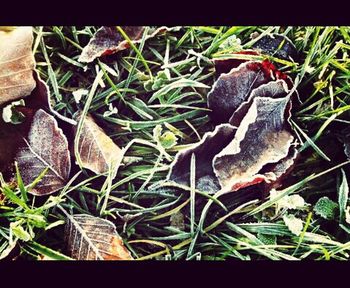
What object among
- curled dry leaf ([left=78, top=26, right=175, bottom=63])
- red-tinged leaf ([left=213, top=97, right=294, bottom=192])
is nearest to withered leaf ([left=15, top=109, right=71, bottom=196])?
curled dry leaf ([left=78, top=26, right=175, bottom=63])

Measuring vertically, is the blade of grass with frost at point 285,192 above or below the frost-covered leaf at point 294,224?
above

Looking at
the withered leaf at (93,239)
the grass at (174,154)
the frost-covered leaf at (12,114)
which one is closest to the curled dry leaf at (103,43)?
the grass at (174,154)

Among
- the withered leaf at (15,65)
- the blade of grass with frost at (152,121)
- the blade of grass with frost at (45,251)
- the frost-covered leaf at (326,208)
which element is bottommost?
the blade of grass with frost at (45,251)

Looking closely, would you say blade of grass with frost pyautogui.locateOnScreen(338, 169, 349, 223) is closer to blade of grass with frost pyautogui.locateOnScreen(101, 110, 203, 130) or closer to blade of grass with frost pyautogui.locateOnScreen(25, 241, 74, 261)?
blade of grass with frost pyautogui.locateOnScreen(101, 110, 203, 130)

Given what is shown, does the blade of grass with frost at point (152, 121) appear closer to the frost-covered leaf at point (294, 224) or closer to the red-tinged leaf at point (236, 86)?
the red-tinged leaf at point (236, 86)

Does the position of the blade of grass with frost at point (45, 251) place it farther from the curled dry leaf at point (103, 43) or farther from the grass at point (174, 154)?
the curled dry leaf at point (103, 43)

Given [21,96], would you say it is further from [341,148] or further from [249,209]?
[341,148]
